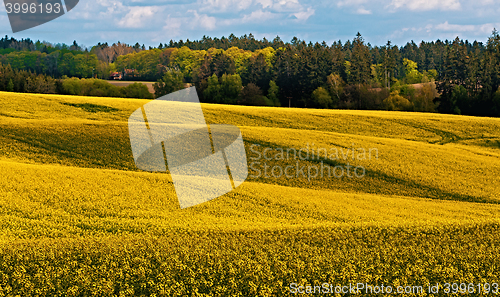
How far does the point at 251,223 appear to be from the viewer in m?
14.8

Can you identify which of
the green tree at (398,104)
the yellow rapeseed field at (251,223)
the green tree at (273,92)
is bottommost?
the yellow rapeseed field at (251,223)

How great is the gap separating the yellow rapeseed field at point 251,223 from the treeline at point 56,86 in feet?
205

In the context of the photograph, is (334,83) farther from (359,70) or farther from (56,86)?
(56,86)

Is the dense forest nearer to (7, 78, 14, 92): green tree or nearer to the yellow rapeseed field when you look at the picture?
(7, 78, 14, 92): green tree

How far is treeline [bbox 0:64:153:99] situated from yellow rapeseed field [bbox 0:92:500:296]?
62.5 metres

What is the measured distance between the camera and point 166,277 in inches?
415

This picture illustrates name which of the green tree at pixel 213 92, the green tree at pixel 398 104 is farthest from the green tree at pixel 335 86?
the green tree at pixel 213 92

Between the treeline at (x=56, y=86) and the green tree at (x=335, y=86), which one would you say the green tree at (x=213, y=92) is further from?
the green tree at (x=335, y=86)

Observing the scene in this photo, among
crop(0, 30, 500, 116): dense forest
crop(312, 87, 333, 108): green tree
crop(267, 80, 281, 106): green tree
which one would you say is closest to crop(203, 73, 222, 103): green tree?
crop(0, 30, 500, 116): dense forest

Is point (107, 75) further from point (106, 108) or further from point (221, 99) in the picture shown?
point (106, 108)

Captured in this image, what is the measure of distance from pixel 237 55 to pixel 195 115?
118m

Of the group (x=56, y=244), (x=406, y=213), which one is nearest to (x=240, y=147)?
(x=406, y=213)

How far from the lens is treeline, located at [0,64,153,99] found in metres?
83.9

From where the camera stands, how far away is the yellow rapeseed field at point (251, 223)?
419 inches
